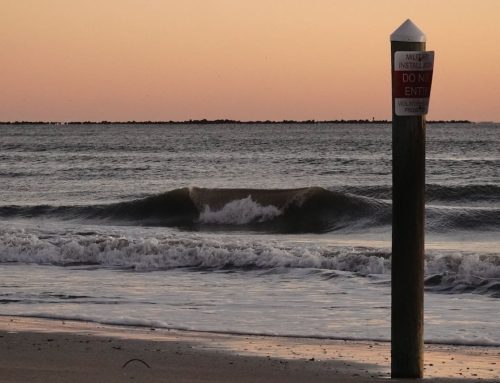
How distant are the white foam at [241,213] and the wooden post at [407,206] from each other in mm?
20589

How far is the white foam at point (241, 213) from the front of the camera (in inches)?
1097

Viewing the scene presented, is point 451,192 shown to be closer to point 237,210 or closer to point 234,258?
point 237,210

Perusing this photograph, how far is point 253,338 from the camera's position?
31.6 ft

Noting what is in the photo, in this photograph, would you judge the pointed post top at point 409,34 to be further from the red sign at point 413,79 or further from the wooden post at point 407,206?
the red sign at point 413,79

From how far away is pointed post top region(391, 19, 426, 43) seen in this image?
6648 millimetres

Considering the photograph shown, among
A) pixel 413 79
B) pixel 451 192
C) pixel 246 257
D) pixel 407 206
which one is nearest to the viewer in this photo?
pixel 413 79

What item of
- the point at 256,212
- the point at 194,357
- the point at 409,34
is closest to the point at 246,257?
the point at 194,357

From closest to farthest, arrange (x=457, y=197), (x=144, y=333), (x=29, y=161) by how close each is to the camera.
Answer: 1. (x=144, y=333)
2. (x=457, y=197)
3. (x=29, y=161)

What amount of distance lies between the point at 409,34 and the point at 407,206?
3.67 feet

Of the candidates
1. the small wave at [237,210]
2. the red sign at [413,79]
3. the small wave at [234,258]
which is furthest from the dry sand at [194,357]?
the small wave at [237,210]

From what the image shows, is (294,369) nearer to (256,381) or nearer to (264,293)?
(256,381)

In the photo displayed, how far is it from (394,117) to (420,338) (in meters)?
1.52

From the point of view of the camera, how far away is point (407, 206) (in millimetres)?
6770

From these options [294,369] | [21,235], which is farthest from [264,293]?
[21,235]
